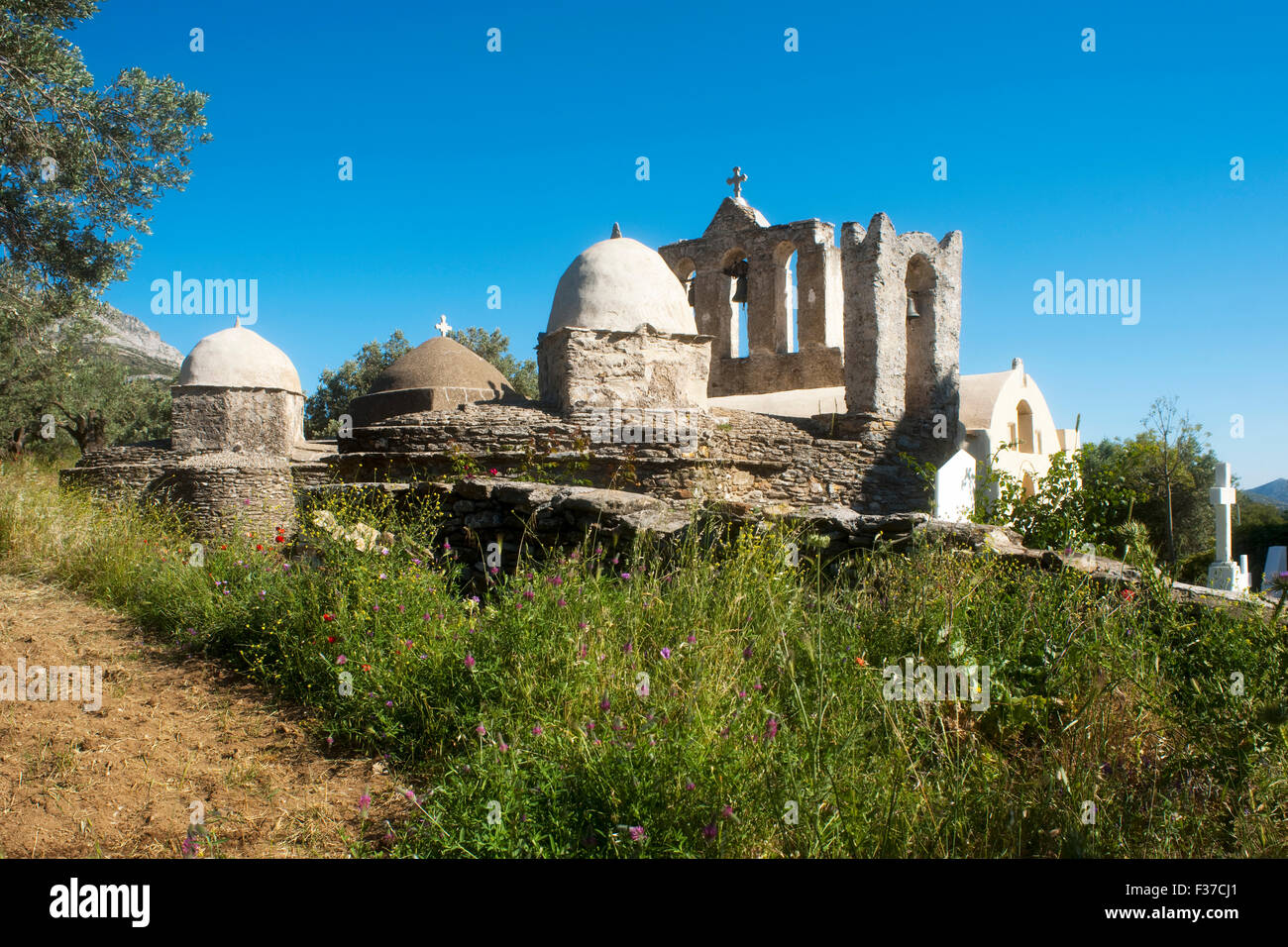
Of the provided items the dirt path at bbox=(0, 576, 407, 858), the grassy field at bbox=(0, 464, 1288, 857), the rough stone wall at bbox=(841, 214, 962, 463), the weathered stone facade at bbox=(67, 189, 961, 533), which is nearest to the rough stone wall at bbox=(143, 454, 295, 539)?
the weathered stone facade at bbox=(67, 189, 961, 533)

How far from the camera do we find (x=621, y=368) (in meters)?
12.6

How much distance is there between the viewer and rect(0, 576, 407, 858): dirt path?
2.96 m

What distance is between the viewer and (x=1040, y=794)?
2.68m

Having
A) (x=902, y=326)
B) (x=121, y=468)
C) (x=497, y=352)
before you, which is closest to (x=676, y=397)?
(x=902, y=326)

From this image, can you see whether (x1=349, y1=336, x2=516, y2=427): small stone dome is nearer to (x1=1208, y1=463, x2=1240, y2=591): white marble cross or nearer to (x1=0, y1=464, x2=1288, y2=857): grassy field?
(x1=0, y1=464, x2=1288, y2=857): grassy field

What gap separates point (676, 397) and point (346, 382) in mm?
26349

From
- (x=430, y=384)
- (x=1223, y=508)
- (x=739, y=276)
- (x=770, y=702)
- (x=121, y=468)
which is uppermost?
(x=739, y=276)

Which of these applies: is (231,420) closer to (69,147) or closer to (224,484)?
(224,484)

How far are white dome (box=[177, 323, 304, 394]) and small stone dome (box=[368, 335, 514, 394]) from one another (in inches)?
91.8

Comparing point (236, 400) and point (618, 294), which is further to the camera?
point (236, 400)

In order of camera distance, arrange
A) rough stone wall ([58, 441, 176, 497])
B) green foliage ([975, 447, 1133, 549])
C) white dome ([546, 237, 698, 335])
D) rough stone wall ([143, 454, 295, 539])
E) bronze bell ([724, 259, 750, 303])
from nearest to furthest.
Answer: green foliage ([975, 447, 1133, 549]) → white dome ([546, 237, 698, 335]) → rough stone wall ([143, 454, 295, 539]) → rough stone wall ([58, 441, 176, 497]) → bronze bell ([724, 259, 750, 303])

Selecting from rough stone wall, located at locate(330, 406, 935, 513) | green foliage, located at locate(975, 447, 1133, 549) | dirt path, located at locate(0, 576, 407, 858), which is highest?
rough stone wall, located at locate(330, 406, 935, 513)

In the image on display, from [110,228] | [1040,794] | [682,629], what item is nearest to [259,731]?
[682,629]
